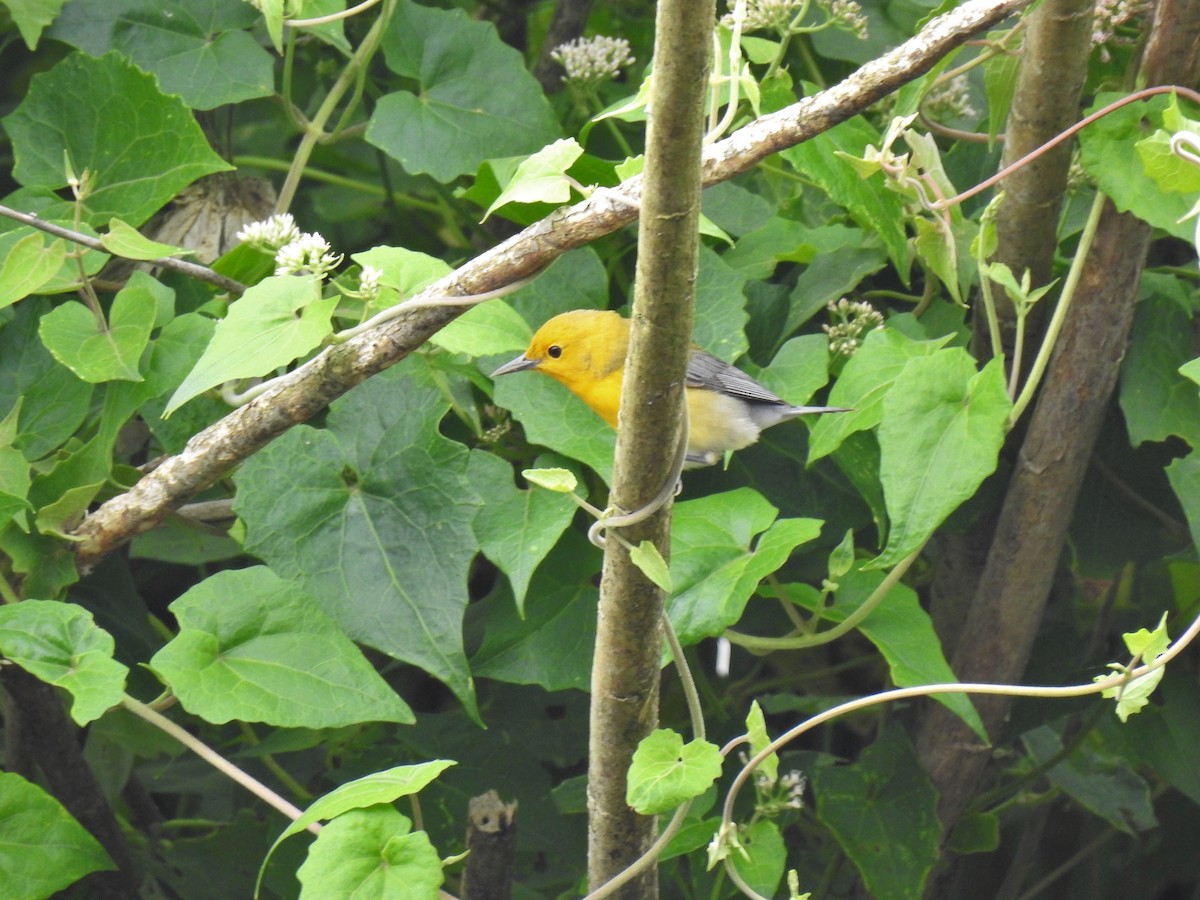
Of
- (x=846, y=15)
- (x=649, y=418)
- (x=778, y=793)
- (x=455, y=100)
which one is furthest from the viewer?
(x=455, y=100)

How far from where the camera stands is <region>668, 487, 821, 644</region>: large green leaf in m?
2.28

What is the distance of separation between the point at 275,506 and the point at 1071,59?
179cm

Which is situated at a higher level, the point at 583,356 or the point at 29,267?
the point at 29,267

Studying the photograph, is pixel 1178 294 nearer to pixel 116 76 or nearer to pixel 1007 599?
pixel 1007 599

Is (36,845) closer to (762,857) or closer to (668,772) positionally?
(668,772)

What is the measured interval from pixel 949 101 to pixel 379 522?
166 centimetres

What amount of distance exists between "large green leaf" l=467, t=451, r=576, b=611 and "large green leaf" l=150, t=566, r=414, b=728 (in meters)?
0.34

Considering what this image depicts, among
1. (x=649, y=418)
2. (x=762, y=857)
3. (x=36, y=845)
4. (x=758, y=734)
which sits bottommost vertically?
(x=762, y=857)

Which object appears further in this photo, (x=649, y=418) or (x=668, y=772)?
(x=668, y=772)

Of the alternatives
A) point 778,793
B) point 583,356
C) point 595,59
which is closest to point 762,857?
point 778,793

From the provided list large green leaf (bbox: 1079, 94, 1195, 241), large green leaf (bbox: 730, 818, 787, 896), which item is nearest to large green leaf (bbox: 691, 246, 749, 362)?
large green leaf (bbox: 1079, 94, 1195, 241)

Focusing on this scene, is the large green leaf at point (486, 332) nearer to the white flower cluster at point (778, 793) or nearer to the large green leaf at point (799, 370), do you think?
the large green leaf at point (799, 370)

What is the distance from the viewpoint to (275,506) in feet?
7.96

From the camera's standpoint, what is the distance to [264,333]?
2.19 m
